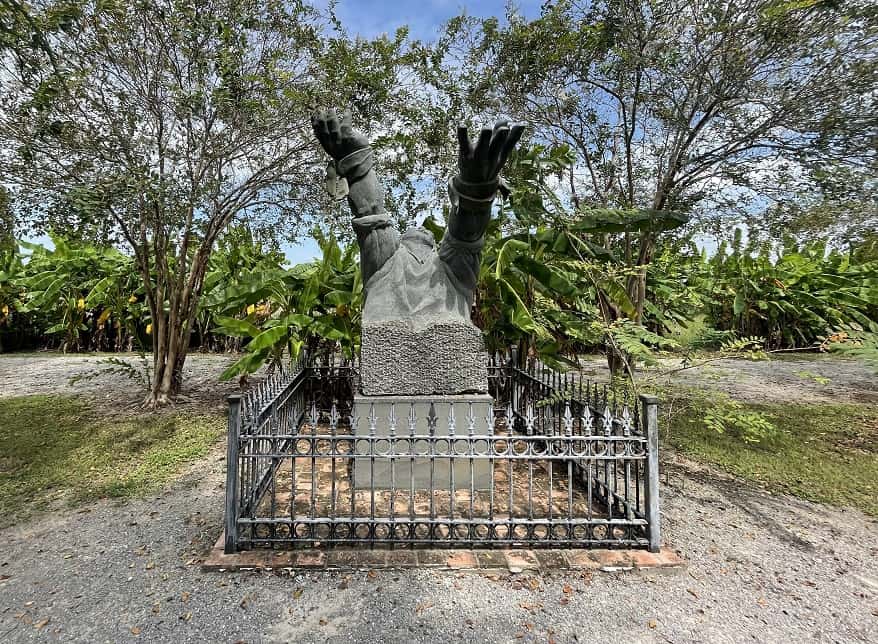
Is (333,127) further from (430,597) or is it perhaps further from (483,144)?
(430,597)

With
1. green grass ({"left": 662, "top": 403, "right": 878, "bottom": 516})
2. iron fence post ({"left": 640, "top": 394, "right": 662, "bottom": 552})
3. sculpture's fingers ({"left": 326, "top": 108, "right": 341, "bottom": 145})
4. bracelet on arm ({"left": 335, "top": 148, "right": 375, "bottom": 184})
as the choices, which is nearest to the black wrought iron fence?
iron fence post ({"left": 640, "top": 394, "right": 662, "bottom": 552})

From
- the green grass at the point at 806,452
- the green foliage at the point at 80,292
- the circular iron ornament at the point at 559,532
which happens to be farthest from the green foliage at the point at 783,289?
the green foliage at the point at 80,292

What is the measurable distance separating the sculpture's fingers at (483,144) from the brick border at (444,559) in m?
2.32

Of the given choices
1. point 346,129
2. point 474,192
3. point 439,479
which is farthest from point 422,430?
point 346,129

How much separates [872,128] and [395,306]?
18.4 ft

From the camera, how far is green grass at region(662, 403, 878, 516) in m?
4.01

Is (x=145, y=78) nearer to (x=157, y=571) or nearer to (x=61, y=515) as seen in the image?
(x=61, y=515)

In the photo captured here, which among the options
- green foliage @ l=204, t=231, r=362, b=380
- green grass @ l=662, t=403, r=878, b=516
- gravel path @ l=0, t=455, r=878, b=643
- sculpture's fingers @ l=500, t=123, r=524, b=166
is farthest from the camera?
green foliage @ l=204, t=231, r=362, b=380

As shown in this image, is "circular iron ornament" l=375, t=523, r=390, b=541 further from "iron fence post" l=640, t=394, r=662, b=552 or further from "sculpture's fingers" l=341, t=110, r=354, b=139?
"sculpture's fingers" l=341, t=110, r=354, b=139

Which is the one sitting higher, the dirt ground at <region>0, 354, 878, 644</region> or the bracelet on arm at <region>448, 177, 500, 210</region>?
the bracelet on arm at <region>448, 177, 500, 210</region>

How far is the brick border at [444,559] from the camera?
265 cm

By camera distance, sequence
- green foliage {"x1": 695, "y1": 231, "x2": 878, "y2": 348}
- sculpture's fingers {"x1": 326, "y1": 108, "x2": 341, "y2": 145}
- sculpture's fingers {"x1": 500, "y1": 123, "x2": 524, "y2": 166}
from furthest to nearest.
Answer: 1. green foliage {"x1": 695, "y1": 231, "x2": 878, "y2": 348}
2. sculpture's fingers {"x1": 326, "y1": 108, "x2": 341, "y2": 145}
3. sculpture's fingers {"x1": 500, "y1": 123, "x2": 524, "y2": 166}

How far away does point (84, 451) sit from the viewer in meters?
4.96

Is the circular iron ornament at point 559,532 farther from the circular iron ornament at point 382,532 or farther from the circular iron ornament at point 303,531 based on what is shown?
the circular iron ornament at point 303,531
